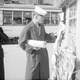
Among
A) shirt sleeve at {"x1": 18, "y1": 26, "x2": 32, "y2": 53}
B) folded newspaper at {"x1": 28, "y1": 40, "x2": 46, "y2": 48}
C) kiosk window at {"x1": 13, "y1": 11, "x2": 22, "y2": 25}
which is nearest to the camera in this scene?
folded newspaper at {"x1": 28, "y1": 40, "x2": 46, "y2": 48}

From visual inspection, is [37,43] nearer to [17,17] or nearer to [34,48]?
[34,48]

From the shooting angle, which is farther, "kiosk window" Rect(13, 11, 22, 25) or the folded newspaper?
"kiosk window" Rect(13, 11, 22, 25)

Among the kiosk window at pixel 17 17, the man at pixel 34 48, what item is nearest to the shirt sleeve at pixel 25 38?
the man at pixel 34 48

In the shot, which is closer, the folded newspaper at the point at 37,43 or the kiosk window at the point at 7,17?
the folded newspaper at the point at 37,43

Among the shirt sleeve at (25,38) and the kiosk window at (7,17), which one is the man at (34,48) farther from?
the kiosk window at (7,17)

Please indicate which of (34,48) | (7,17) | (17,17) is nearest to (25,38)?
(34,48)

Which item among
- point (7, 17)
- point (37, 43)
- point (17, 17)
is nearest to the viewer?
point (37, 43)

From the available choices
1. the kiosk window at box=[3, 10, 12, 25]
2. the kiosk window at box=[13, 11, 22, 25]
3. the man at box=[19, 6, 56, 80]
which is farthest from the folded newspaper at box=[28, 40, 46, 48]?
the kiosk window at box=[3, 10, 12, 25]

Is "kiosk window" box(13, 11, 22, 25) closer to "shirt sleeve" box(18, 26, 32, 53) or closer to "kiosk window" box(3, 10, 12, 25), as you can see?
"kiosk window" box(3, 10, 12, 25)

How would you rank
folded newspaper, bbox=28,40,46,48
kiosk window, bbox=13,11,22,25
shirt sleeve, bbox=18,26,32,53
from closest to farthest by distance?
folded newspaper, bbox=28,40,46,48 → shirt sleeve, bbox=18,26,32,53 → kiosk window, bbox=13,11,22,25

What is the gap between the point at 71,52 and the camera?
236cm

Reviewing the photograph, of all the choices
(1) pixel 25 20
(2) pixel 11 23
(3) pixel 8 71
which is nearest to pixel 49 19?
(1) pixel 25 20

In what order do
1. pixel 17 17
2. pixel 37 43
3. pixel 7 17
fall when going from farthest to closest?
pixel 7 17 < pixel 17 17 < pixel 37 43

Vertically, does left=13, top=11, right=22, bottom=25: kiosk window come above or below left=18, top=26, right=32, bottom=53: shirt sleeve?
above
